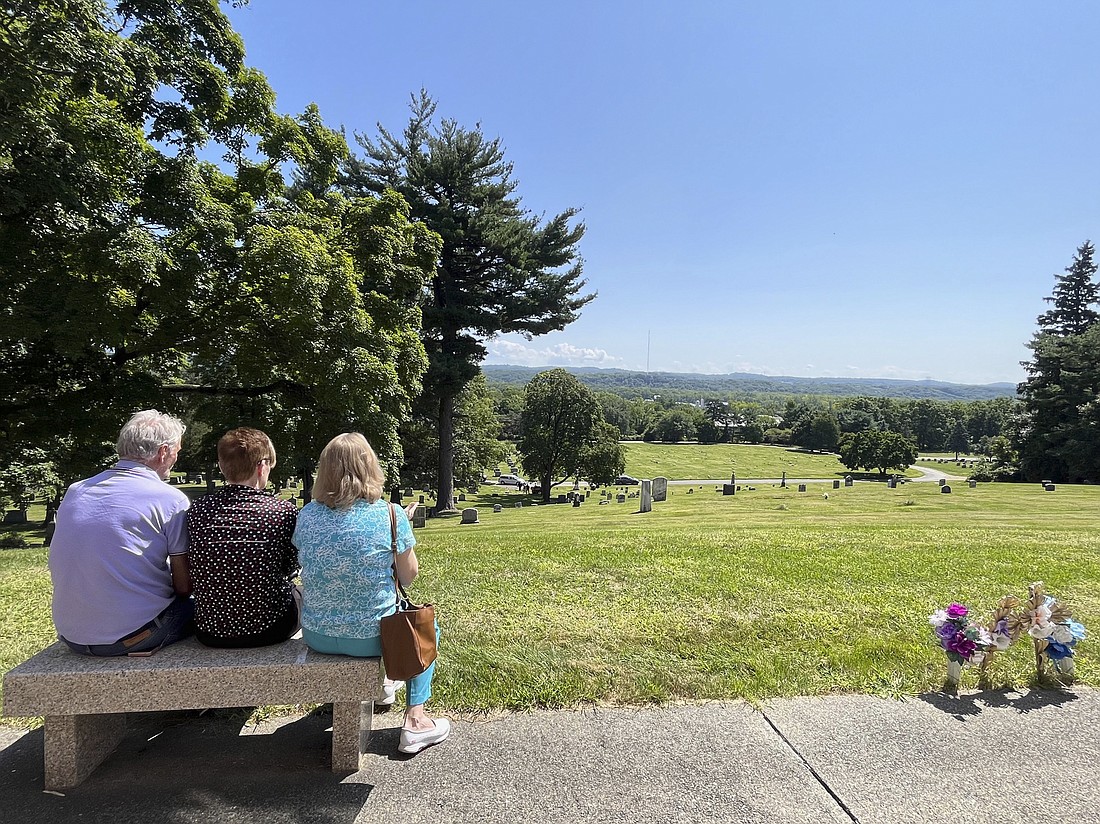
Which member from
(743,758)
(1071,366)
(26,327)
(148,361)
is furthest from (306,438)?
(1071,366)

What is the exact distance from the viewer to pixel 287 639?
9.94 ft

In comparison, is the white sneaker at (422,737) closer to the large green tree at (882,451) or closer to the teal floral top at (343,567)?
the teal floral top at (343,567)

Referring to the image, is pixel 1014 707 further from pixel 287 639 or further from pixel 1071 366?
pixel 1071 366

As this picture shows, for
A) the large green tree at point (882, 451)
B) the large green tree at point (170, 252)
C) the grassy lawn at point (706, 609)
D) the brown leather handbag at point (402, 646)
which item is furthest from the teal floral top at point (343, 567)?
the large green tree at point (882, 451)

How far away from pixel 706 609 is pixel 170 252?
9105 millimetres

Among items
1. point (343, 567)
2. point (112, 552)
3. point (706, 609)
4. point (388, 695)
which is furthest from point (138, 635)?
point (706, 609)

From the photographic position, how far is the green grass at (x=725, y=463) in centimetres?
6819

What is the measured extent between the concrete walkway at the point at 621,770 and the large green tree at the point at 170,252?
22.0 feet

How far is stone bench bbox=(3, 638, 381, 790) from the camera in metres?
2.60

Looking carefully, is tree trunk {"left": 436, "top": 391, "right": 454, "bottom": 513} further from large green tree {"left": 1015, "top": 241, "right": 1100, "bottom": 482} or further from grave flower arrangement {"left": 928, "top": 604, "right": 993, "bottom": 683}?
large green tree {"left": 1015, "top": 241, "right": 1100, "bottom": 482}

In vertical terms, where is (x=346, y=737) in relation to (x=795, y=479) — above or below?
above

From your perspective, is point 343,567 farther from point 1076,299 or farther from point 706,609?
point 1076,299

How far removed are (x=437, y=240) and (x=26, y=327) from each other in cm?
1030

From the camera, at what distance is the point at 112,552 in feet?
8.73
